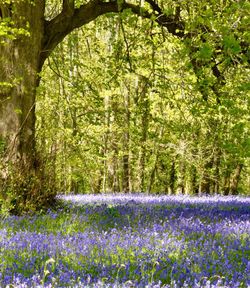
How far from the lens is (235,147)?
9578 millimetres

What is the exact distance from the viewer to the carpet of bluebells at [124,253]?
4273 millimetres

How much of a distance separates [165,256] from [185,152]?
56.0 ft

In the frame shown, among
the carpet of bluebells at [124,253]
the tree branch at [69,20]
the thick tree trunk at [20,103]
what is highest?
the tree branch at [69,20]

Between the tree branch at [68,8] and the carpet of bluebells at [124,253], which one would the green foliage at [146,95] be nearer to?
the tree branch at [68,8]

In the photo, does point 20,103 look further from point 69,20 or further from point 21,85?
point 69,20

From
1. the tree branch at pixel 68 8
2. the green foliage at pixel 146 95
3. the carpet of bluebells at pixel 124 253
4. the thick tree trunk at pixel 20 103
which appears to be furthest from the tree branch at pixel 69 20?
the carpet of bluebells at pixel 124 253

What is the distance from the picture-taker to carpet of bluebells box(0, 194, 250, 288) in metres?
4.27

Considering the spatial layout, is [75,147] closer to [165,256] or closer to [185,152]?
[185,152]

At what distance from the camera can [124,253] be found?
5.43 meters

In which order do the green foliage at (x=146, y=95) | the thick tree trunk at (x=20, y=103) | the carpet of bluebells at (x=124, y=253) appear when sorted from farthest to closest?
the thick tree trunk at (x=20, y=103) → the green foliage at (x=146, y=95) → the carpet of bluebells at (x=124, y=253)

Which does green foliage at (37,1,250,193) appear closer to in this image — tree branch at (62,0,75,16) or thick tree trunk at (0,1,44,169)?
thick tree trunk at (0,1,44,169)

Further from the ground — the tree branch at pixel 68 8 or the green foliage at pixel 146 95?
the tree branch at pixel 68 8

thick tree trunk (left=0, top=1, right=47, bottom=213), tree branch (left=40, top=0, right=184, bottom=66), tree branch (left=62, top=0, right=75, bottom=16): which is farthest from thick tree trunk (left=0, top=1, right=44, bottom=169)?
tree branch (left=62, top=0, right=75, bottom=16)

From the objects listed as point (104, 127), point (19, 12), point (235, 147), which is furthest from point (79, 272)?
point (104, 127)
